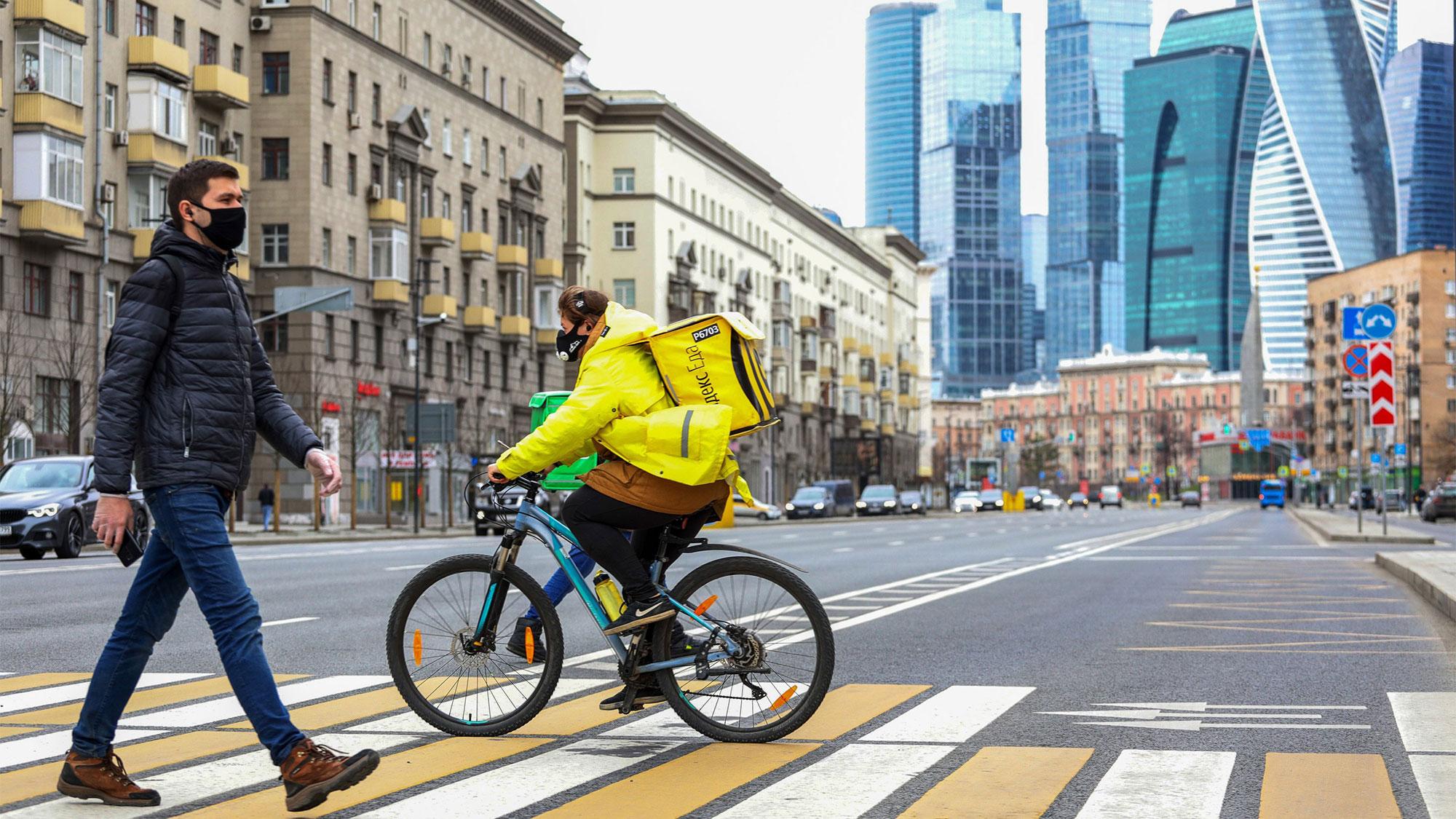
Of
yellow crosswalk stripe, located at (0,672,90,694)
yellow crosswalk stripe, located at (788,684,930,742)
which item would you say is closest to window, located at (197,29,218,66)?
yellow crosswalk stripe, located at (0,672,90,694)

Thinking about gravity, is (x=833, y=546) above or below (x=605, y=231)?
below

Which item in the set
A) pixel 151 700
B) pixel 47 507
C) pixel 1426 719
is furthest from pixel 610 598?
pixel 47 507

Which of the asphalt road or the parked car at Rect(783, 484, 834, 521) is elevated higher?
the asphalt road

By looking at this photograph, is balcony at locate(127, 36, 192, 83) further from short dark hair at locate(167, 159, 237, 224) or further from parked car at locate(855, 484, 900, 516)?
short dark hair at locate(167, 159, 237, 224)

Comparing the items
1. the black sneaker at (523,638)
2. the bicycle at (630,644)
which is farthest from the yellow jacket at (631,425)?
the black sneaker at (523,638)

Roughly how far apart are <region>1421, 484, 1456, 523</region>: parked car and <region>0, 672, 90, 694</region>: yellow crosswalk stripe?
63676 millimetres

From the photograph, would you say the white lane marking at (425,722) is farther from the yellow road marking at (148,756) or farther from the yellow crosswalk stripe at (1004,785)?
the yellow crosswalk stripe at (1004,785)

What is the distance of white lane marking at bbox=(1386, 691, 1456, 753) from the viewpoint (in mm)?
7652

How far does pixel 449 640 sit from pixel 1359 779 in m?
3.63

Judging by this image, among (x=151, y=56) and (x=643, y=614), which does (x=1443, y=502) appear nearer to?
(x=151, y=56)

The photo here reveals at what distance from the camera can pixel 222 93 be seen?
54.5 m

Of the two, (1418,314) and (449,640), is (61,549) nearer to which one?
(449,640)

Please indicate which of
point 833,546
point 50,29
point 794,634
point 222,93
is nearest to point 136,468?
point 794,634

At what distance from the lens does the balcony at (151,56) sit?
50.5 meters
